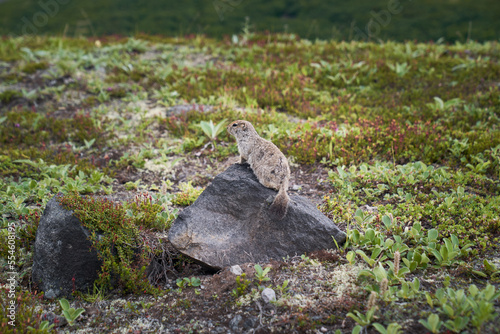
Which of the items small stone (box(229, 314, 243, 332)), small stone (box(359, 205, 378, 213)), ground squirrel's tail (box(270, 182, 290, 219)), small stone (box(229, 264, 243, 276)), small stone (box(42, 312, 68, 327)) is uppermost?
ground squirrel's tail (box(270, 182, 290, 219))

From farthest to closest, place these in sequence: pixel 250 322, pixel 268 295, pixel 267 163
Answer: pixel 267 163
pixel 268 295
pixel 250 322

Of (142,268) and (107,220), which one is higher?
(107,220)

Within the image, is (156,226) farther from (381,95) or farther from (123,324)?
(381,95)

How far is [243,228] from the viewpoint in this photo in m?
5.86

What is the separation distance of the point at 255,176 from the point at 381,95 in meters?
7.21

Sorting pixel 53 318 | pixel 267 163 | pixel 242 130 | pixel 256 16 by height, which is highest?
pixel 256 16

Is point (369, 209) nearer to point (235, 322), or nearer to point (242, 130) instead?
point (242, 130)

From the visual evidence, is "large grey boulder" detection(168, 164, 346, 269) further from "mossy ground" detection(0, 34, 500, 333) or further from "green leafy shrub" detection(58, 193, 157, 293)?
"green leafy shrub" detection(58, 193, 157, 293)

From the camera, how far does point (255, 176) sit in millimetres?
6266

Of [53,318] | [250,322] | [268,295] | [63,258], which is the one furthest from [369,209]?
[53,318]

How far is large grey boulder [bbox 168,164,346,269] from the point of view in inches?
219

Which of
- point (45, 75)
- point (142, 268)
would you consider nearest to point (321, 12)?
point (45, 75)

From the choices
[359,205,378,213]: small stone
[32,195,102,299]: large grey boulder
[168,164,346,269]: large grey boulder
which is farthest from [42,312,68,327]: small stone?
[359,205,378,213]: small stone

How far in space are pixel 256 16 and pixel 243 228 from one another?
25.9 metres
